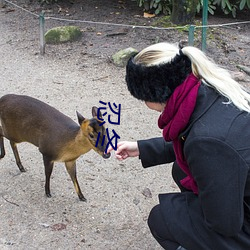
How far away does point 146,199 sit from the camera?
331 centimetres

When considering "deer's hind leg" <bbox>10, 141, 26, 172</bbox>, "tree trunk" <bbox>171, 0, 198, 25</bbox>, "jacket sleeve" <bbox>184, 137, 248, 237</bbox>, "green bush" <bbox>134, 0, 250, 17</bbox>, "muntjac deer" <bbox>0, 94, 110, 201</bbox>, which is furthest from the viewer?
"green bush" <bbox>134, 0, 250, 17</bbox>

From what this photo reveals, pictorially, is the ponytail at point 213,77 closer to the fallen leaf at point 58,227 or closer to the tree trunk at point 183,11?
the fallen leaf at point 58,227

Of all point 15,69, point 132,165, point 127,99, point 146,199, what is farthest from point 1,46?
point 146,199

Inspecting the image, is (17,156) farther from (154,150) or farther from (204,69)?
(204,69)

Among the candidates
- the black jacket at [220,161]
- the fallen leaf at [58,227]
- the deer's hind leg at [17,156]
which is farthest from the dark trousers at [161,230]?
the deer's hind leg at [17,156]

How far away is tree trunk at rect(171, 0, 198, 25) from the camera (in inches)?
256

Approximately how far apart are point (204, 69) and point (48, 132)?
145 cm

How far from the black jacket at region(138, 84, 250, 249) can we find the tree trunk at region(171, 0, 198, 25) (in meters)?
4.77

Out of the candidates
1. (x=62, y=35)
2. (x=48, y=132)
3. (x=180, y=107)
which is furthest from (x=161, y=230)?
(x=62, y=35)

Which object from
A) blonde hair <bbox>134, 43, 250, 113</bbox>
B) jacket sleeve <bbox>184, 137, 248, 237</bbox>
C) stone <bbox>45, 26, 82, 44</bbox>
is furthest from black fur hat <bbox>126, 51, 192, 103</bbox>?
stone <bbox>45, 26, 82, 44</bbox>

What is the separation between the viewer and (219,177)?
6.16 feet

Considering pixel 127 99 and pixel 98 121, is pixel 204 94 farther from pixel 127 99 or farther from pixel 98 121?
pixel 127 99

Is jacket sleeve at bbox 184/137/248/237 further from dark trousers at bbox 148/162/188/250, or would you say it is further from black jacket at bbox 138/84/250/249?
dark trousers at bbox 148/162/188/250

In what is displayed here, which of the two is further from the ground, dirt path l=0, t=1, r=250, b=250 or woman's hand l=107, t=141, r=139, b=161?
woman's hand l=107, t=141, r=139, b=161
